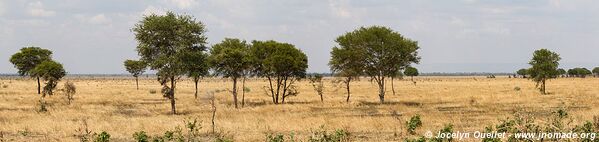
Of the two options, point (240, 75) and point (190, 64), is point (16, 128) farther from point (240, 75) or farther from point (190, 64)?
point (240, 75)

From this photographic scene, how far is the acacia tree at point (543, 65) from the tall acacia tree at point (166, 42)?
42.8 metres

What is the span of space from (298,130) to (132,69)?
80.5 m

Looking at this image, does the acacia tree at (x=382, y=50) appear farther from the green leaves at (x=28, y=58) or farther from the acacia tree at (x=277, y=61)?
the green leaves at (x=28, y=58)

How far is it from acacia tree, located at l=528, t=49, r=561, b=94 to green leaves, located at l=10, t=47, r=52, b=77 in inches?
2307

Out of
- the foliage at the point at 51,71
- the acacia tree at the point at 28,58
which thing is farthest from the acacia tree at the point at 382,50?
the acacia tree at the point at 28,58

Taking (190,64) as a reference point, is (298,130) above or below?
below

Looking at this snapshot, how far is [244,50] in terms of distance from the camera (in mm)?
51094

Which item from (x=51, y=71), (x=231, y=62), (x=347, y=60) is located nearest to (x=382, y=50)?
(x=347, y=60)

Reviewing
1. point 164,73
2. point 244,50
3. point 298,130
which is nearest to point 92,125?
point 298,130

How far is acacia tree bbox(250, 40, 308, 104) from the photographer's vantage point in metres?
51.9

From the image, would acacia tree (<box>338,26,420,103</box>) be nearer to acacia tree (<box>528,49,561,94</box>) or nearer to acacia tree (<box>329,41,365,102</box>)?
acacia tree (<box>329,41,365,102</box>)

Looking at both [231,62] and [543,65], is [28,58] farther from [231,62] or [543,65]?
[543,65]

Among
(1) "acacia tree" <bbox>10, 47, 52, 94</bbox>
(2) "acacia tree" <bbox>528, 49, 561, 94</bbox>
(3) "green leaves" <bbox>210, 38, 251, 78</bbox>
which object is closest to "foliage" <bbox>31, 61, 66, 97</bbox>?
(1) "acacia tree" <bbox>10, 47, 52, 94</bbox>

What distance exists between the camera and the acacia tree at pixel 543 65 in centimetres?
6712
